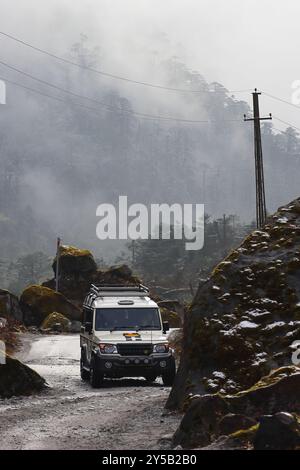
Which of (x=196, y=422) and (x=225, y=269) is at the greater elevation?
(x=225, y=269)

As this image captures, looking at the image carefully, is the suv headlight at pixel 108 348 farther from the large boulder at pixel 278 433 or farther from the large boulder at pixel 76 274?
the large boulder at pixel 76 274

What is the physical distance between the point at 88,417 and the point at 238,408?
3782mm

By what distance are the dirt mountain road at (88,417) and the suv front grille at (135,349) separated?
0.79 metres

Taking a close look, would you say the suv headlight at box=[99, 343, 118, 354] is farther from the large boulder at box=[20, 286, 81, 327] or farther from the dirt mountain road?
the large boulder at box=[20, 286, 81, 327]

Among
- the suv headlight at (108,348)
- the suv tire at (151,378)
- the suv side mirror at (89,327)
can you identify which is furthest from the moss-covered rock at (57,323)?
the suv headlight at (108,348)

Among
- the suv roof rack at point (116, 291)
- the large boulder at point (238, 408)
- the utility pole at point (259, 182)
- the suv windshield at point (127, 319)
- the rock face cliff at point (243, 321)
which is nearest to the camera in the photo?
the large boulder at point (238, 408)

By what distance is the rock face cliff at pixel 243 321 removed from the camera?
14438 millimetres

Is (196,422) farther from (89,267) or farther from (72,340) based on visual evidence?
(89,267)

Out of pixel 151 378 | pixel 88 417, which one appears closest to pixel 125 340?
pixel 151 378

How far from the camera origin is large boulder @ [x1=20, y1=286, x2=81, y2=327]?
167 feet

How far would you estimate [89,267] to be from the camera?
58500 mm
